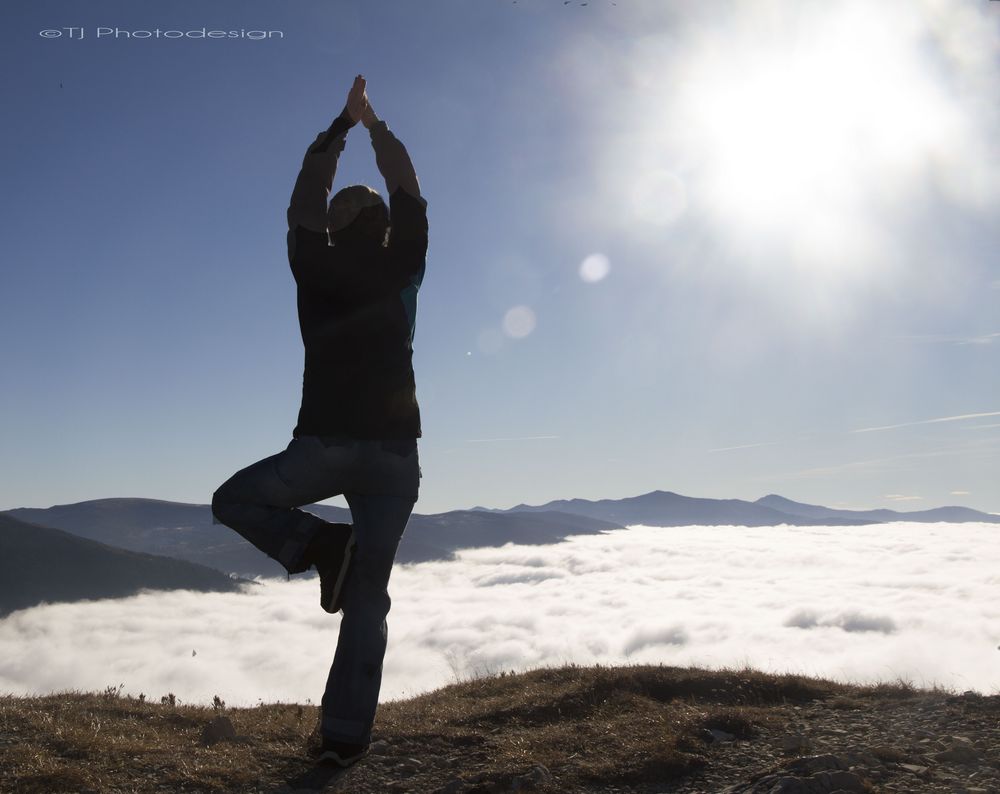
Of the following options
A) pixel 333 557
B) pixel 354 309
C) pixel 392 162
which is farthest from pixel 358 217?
pixel 333 557

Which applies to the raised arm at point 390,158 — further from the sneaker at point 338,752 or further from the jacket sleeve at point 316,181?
the sneaker at point 338,752

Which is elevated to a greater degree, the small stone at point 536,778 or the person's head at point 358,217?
the person's head at point 358,217

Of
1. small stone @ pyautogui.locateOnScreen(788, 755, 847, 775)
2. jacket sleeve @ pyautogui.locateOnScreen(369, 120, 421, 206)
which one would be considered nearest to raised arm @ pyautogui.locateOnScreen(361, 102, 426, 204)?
jacket sleeve @ pyautogui.locateOnScreen(369, 120, 421, 206)

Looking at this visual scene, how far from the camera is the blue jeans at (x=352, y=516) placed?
391 cm

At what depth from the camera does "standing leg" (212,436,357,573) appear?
3900 millimetres

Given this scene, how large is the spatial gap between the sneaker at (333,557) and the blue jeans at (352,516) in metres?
0.04

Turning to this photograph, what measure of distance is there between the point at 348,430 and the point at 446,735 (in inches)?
111

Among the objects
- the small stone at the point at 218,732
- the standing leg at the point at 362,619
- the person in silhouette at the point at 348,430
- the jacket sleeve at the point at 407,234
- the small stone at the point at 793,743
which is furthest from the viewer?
the small stone at the point at 218,732

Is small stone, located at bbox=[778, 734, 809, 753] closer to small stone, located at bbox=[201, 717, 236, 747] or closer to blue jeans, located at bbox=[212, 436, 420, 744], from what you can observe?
blue jeans, located at bbox=[212, 436, 420, 744]

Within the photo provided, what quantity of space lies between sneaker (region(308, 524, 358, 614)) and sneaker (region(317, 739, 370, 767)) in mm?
947

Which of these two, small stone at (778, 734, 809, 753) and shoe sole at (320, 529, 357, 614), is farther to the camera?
small stone at (778, 734, 809, 753)

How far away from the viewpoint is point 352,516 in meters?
3.83

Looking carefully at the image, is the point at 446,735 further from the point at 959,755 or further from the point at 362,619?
the point at 959,755

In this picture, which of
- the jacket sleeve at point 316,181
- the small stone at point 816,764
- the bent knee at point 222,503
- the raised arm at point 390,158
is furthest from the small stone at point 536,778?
the raised arm at point 390,158
